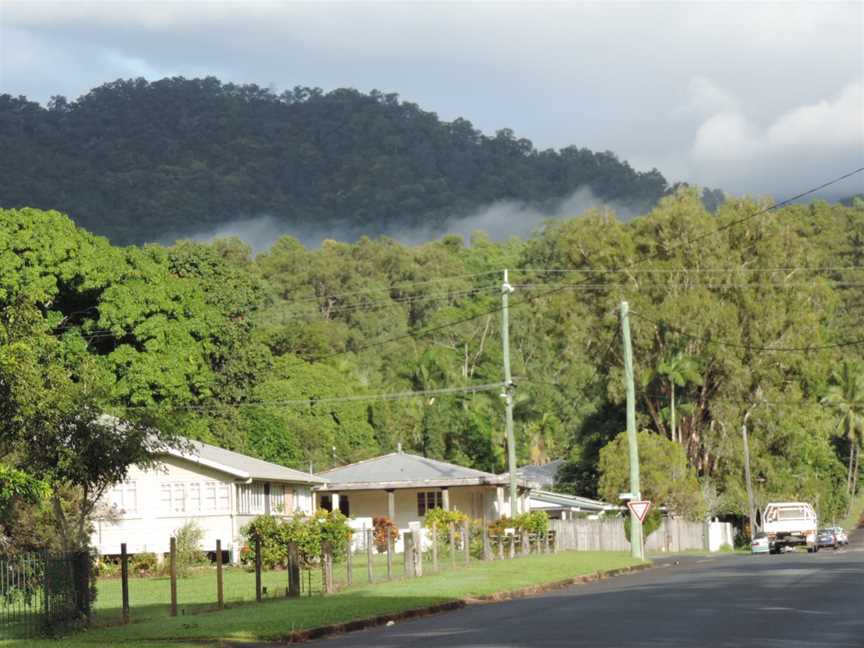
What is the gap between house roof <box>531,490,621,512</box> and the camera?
7269cm

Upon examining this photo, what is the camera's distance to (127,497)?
5169 cm

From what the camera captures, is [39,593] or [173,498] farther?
[173,498]

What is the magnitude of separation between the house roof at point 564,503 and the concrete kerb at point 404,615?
3417cm

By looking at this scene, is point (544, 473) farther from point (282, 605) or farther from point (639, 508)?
point (282, 605)

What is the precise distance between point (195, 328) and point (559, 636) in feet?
160

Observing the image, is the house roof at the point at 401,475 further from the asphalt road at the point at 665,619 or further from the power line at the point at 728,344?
the asphalt road at the point at 665,619

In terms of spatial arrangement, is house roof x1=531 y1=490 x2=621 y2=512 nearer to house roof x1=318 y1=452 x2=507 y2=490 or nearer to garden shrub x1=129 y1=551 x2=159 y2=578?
house roof x1=318 y1=452 x2=507 y2=490

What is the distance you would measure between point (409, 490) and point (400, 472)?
1.34m

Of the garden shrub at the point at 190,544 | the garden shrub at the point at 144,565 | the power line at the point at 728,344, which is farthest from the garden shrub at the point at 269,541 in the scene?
the power line at the point at 728,344

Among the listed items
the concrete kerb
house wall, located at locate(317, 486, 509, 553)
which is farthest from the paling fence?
the concrete kerb

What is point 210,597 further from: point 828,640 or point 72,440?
point 828,640

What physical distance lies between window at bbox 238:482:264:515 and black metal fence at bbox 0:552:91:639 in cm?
2869

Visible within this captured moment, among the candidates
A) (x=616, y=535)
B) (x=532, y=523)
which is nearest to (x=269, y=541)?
(x=532, y=523)

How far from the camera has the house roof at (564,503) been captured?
72.7 m
